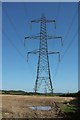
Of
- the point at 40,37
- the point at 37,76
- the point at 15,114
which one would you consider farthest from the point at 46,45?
the point at 15,114

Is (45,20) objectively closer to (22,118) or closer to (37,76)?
(37,76)

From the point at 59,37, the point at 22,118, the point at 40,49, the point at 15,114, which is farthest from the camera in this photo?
the point at 40,49

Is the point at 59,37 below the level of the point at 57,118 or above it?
above

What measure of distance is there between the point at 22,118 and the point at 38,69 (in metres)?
22.4

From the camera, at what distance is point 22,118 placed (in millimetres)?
19219

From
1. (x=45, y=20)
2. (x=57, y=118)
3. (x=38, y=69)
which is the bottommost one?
(x=57, y=118)

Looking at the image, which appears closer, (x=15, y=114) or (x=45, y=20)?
(x=15, y=114)

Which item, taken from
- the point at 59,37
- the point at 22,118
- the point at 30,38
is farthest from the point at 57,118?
the point at 30,38

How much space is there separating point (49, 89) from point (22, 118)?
26619 millimetres

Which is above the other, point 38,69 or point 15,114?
point 38,69

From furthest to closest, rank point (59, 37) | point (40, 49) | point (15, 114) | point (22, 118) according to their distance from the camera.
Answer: point (40, 49) → point (59, 37) → point (15, 114) → point (22, 118)

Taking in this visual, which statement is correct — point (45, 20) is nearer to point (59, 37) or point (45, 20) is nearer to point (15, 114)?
point (59, 37)

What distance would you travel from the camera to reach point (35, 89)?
44.7m

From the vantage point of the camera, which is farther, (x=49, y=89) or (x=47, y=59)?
(x=49, y=89)
